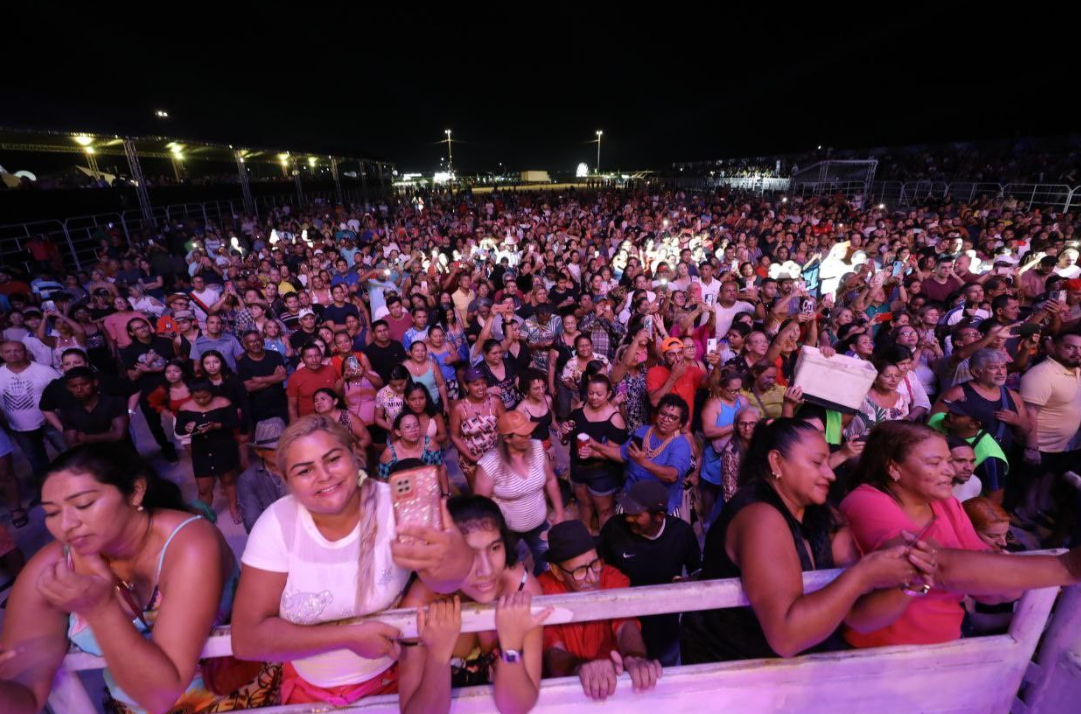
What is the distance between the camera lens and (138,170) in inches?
581

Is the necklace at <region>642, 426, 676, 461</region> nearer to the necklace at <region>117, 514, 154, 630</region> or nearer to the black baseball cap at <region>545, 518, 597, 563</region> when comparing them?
the black baseball cap at <region>545, 518, 597, 563</region>

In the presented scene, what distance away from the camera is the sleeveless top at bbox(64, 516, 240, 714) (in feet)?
4.56

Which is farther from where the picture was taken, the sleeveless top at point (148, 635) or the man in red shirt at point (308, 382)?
the man in red shirt at point (308, 382)

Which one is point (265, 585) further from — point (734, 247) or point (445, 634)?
point (734, 247)

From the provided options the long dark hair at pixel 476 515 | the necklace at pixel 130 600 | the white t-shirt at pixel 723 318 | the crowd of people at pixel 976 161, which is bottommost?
the white t-shirt at pixel 723 318

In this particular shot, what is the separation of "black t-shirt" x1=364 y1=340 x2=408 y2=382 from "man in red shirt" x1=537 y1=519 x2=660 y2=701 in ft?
12.1

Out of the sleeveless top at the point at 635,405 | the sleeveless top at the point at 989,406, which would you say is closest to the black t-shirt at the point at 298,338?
the sleeveless top at the point at 635,405

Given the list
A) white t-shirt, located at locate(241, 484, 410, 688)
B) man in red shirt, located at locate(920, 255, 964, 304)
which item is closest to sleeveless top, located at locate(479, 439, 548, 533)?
white t-shirt, located at locate(241, 484, 410, 688)

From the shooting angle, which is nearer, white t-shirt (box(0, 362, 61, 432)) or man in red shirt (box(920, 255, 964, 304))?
white t-shirt (box(0, 362, 61, 432))

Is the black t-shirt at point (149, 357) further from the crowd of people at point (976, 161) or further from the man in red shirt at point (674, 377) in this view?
the crowd of people at point (976, 161)

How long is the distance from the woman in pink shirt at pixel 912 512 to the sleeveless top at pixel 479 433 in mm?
2694

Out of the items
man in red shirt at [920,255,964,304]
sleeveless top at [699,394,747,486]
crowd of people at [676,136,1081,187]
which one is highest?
crowd of people at [676,136,1081,187]

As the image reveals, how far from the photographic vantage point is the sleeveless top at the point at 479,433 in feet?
13.2

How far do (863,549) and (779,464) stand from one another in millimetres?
399
